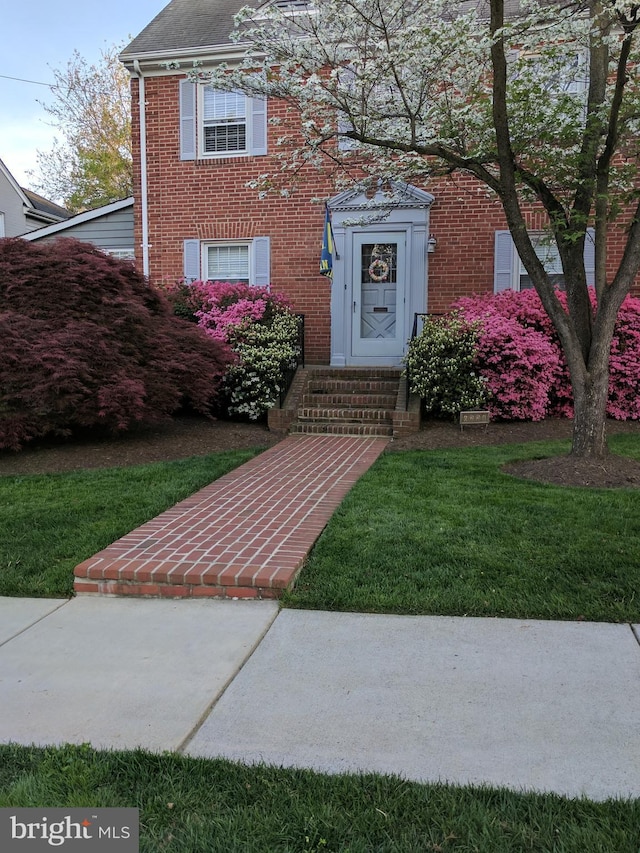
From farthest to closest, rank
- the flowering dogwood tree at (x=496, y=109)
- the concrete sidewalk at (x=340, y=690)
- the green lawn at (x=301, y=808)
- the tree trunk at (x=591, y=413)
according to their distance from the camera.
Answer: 1. the tree trunk at (x=591, y=413)
2. the flowering dogwood tree at (x=496, y=109)
3. the concrete sidewalk at (x=340, y=690)
4. the green lawn at (x=301, y=808)

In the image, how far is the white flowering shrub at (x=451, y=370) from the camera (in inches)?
373

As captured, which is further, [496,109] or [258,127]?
[258,127]

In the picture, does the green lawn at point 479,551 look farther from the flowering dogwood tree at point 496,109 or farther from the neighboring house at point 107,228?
the neighboring house at point 107,228

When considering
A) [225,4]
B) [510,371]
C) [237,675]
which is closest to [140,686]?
[237,675]

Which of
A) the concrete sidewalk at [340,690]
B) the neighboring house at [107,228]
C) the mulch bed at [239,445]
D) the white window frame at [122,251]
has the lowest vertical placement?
the concrete sidewalk at [340,690]

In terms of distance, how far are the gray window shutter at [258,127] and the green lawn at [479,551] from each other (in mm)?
7917

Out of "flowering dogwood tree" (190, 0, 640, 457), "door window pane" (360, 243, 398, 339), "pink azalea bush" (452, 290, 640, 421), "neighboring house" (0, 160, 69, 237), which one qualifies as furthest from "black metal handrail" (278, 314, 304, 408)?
"neighboring house" (0, 160, 69, 237)

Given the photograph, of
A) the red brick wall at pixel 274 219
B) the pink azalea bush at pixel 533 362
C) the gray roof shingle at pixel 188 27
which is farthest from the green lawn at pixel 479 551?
the gray roof shingle at pixel 188 27

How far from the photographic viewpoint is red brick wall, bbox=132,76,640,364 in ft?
37.9

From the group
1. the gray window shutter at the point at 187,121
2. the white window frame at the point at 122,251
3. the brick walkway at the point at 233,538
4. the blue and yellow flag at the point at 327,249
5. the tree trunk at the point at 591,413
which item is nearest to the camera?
the brick walkway at the point at 233,538

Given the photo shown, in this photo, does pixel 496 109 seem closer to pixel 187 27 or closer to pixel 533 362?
pixel 533 362

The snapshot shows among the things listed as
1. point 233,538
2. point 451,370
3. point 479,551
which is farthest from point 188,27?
point 479,551

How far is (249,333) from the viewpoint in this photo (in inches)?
396

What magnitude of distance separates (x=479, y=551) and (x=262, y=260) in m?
8.89
